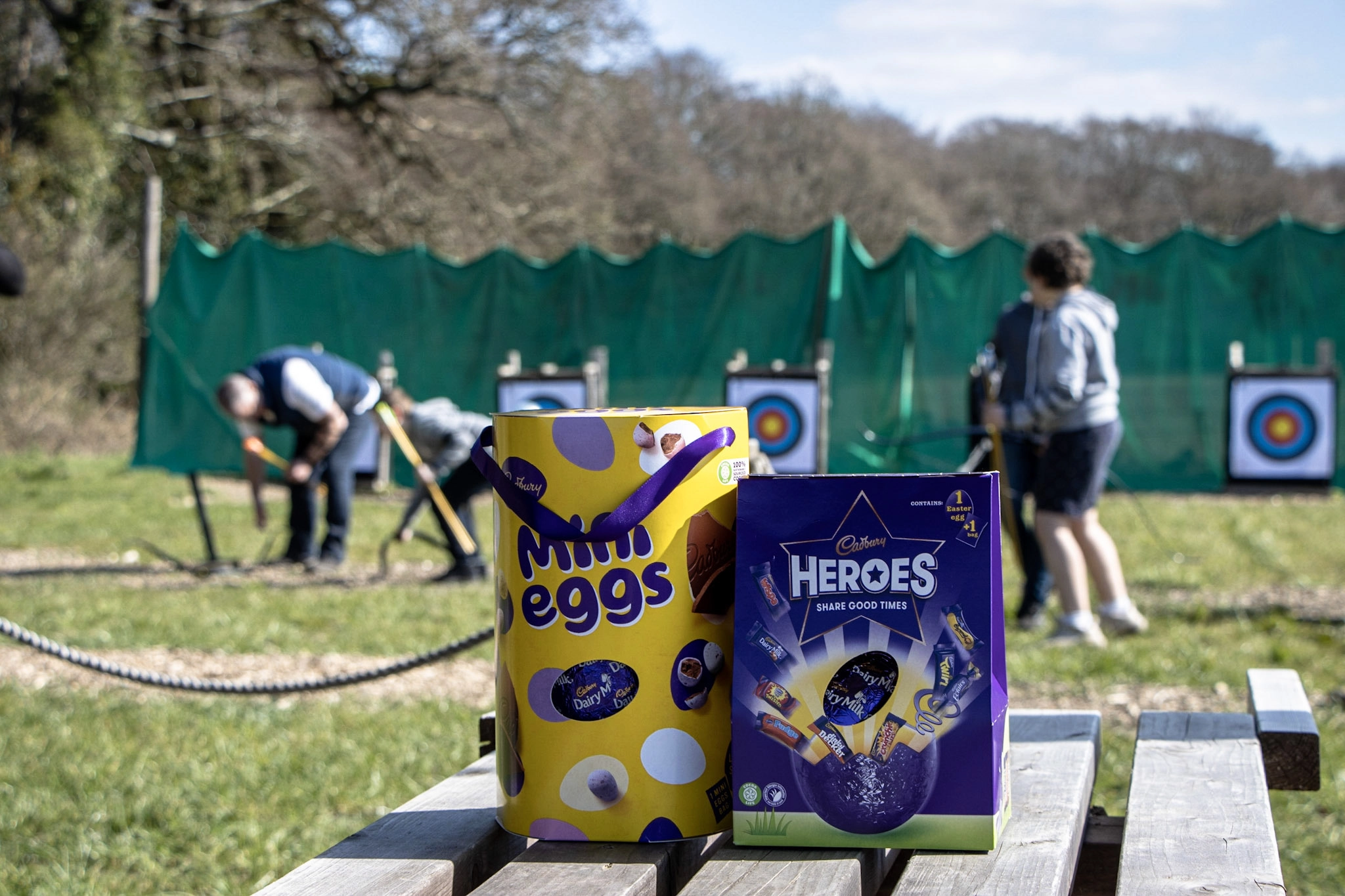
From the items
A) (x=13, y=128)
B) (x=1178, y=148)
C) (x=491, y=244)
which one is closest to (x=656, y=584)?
(x=13, y=128)

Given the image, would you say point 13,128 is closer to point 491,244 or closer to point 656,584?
point 491,244

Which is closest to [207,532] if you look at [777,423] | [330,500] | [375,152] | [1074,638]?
[330,500]

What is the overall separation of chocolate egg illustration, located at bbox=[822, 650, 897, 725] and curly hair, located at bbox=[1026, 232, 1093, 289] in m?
3.94

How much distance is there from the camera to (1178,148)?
138 ft

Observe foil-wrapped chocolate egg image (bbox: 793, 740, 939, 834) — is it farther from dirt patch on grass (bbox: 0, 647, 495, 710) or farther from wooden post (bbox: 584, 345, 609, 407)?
wooden post (bbox: 584, 345, 609, 407)

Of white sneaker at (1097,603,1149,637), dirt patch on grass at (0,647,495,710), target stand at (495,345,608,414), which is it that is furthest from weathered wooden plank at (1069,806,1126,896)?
target stand at (495,345,608,414)

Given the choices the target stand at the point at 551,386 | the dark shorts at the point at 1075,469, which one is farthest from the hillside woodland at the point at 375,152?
the dark shorts at the point at 1075,469

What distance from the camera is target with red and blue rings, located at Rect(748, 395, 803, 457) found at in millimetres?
9125

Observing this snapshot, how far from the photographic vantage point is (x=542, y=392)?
9.51 meters

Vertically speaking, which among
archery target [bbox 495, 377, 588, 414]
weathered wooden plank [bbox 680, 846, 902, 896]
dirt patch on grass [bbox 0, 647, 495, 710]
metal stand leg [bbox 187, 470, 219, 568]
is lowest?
dirt patch on grass [bbox 0, 647, 495, 710]

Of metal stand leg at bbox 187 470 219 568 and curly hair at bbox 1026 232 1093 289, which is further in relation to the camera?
metal stand leg at bbox 187 470 219 568

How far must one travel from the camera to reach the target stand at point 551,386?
905cm

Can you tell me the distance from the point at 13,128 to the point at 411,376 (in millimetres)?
8476

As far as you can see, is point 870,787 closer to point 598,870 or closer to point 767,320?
point 598,870
